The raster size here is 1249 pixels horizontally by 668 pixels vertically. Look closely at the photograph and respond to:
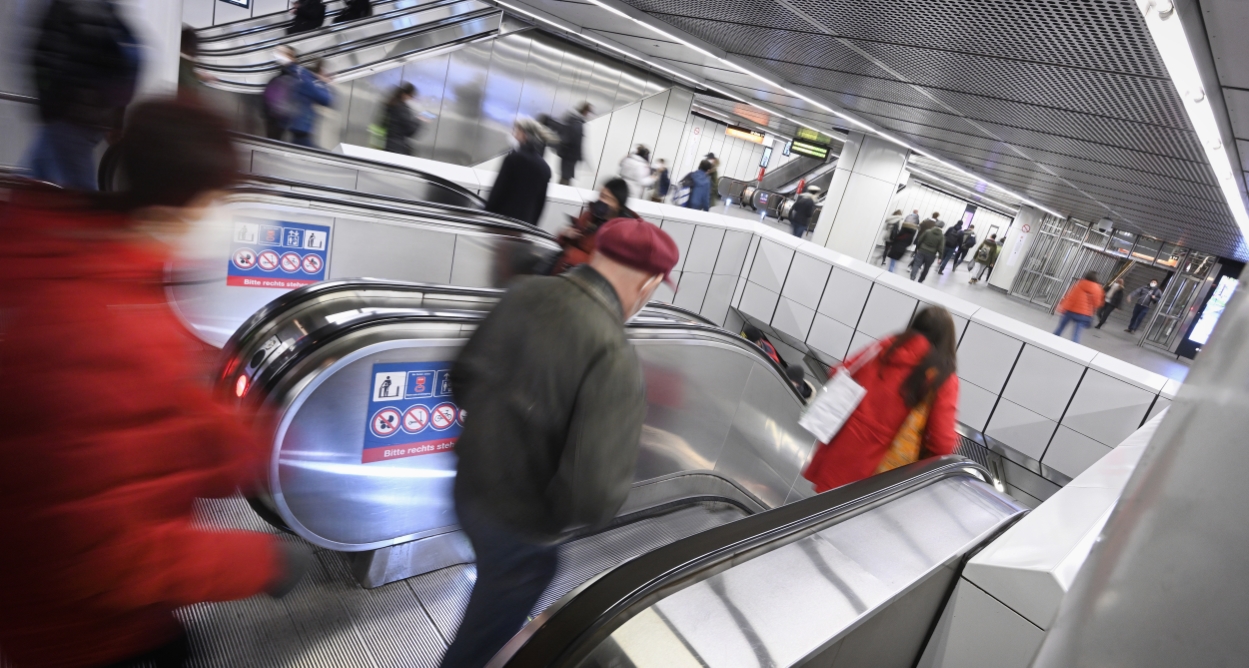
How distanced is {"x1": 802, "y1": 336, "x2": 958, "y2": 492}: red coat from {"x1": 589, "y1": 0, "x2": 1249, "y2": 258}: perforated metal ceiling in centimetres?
206

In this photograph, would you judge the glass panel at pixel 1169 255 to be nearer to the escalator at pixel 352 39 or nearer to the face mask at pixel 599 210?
the escalator at pixel 352 39

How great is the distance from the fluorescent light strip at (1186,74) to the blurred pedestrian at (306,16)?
11.4 metres

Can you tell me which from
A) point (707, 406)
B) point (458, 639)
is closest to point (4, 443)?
point (458, 639)

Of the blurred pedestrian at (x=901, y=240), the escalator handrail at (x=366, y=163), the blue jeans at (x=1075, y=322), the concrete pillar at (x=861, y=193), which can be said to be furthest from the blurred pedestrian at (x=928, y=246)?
the escalator handrail at (x=366, y=163)

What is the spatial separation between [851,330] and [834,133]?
32.4 ft

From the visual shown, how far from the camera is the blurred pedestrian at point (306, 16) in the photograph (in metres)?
10.4

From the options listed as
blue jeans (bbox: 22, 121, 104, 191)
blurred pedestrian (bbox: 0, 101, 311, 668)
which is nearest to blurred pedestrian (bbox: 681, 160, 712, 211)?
blue jeans (bbox: 22, 121, 104, 191)

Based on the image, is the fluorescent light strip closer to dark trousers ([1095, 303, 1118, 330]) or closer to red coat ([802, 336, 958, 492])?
red coat ([802, 336, 958, 492])

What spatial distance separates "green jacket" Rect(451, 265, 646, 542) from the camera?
1576mm

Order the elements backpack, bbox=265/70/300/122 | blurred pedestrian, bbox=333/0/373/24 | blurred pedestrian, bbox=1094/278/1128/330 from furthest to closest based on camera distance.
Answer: blurred pedestrian, bbox=1094/278/1128/330 → blurred pedestrian, bbox=333/0/373/24 → backpack, bbox=265/70/300/122

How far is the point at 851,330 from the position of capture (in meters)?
8.99

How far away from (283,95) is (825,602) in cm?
868

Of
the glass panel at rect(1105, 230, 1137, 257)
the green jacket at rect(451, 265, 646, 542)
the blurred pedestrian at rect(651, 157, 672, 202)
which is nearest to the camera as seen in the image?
the green jacket at rect(451, 265, 646, 542)

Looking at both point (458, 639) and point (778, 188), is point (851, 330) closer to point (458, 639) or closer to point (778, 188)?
point (458, 639)
